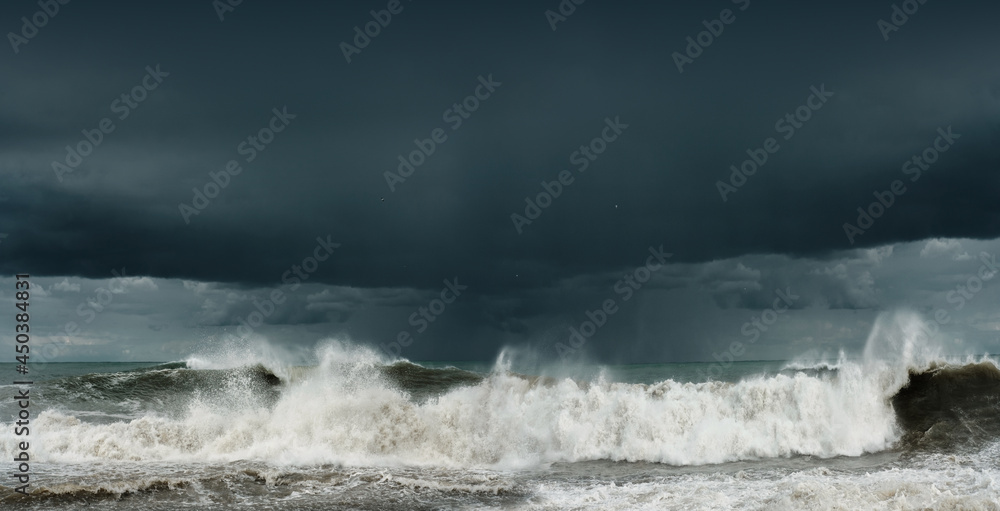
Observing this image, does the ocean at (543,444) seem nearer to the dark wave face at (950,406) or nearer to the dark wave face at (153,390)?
the dark wave face at (950,406)

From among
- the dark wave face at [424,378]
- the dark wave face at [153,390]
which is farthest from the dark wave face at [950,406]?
the dark wave face at [153,390]

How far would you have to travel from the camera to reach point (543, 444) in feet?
65.6

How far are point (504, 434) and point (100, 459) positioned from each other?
11328 mm

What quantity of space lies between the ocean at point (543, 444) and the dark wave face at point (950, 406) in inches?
2.6

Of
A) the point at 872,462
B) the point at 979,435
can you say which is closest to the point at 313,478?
the point at 872,462

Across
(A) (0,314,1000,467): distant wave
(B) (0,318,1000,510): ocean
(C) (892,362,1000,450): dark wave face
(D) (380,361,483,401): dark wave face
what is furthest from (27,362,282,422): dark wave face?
(C) (892,362,1000,450): dark wave face

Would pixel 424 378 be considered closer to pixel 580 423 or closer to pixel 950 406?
pixel 580 423

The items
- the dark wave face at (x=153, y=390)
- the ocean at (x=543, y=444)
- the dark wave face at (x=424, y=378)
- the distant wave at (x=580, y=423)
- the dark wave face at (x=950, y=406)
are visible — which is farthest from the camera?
the dark wave face at (x=424, y=378)

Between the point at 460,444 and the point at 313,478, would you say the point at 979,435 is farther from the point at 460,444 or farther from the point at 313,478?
the point at 313,478

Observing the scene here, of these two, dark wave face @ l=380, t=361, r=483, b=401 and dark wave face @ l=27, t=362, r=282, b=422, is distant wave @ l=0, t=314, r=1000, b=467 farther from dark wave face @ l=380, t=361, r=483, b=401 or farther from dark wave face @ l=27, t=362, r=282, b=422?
dark wave face @ l=380, t=361, r=483, b=401

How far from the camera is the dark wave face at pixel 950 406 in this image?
18.7m

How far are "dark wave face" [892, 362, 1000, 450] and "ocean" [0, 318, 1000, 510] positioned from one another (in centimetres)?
6

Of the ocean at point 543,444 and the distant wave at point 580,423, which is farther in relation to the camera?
the distant wave at point 580,423

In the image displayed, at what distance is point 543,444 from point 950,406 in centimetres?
1237
